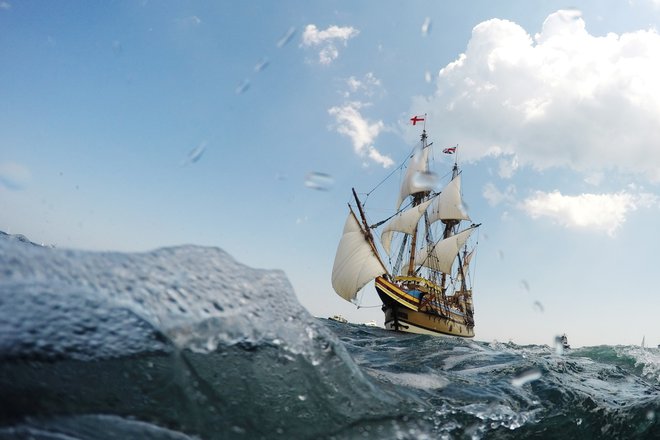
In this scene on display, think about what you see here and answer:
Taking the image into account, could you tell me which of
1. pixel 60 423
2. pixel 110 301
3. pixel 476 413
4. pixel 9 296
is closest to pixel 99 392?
pixel 60 423

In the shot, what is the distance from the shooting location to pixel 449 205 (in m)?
62.8

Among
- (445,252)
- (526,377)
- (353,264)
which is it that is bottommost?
(526,377)

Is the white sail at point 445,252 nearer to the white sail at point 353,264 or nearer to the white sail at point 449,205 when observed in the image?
the white sail at point 449,205

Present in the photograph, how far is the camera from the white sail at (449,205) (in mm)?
62094

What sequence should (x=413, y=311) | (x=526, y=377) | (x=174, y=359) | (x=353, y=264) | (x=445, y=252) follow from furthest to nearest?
(x=445, y=252), (x=413, y=311), (x=353, y=264), (x=526, y=377), (x=174, y=359)

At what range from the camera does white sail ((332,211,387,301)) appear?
149 feet

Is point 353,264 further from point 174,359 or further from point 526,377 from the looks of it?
point 174,359

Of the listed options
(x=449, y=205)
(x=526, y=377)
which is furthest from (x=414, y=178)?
(x=526, y=377)

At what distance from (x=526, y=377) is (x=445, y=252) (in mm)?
56041

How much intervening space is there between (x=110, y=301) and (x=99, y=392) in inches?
16.7

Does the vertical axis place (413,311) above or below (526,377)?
above

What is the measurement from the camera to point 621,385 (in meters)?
6.32

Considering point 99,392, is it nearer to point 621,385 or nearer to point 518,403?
point 518,403

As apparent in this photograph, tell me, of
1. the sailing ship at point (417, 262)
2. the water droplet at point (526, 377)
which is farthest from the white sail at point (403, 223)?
the water droplet at point (526, 377)
